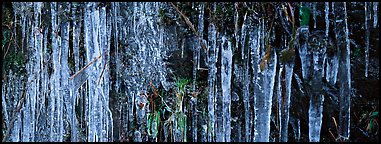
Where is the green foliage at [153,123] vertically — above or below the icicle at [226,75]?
below

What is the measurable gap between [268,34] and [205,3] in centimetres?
37

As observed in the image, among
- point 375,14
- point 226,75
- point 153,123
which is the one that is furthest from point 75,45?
point 375,14

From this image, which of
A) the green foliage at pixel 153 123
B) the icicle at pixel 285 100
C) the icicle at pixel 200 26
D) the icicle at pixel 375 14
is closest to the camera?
the icicle at pixel 375 14

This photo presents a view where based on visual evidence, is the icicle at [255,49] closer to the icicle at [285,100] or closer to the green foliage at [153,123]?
the icicle at [285,100]

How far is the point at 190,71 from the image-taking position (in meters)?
2.62

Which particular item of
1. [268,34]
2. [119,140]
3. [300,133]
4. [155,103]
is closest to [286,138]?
[300,133]

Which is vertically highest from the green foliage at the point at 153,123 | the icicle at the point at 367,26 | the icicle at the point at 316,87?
the icicle at the point at 367,26

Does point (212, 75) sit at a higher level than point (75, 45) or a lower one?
lower

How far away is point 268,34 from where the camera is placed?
2438 mm

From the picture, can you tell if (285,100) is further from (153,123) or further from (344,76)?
(153,123)

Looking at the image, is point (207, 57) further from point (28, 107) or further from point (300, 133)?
point (28, 107)

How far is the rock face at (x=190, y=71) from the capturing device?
238 cm

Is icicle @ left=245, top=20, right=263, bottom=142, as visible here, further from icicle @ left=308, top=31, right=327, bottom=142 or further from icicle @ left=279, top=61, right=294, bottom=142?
icicle @ left=308, top=31, right=327, bottom=142

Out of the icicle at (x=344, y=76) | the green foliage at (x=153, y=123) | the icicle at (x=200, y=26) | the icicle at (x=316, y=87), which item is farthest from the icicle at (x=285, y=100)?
the green foliage at (x=153, y=123)
